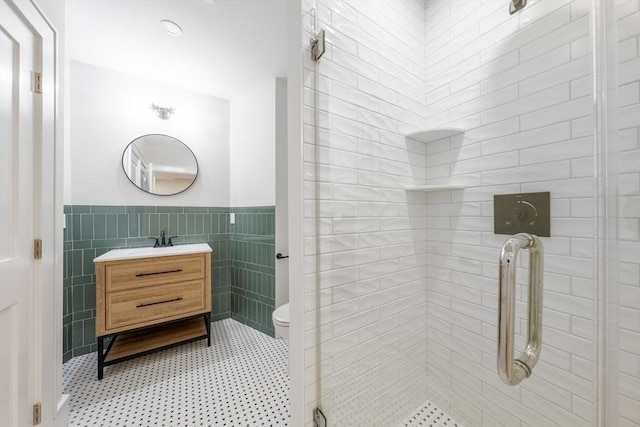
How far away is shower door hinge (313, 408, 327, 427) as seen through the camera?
100 centimetres

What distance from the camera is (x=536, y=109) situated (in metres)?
1.01

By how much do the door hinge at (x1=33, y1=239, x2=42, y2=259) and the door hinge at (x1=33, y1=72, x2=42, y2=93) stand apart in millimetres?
681

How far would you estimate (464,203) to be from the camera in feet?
4.10

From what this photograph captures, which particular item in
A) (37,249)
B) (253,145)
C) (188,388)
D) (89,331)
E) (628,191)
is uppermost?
(253,145)

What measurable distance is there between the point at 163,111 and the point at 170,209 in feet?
3.14

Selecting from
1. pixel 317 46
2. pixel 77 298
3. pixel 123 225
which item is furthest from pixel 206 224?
pixel 317 46

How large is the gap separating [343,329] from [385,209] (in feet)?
1.94

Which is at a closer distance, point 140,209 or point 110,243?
point 110,243

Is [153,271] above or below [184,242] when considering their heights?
below

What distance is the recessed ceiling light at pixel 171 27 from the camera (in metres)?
1.69

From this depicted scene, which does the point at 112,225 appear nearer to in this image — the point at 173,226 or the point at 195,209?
the point at 173,226

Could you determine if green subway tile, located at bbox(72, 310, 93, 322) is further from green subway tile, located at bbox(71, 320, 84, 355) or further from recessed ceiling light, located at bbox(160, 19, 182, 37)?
recessed ceiling light, located at bbox(160, 19, 182, 37)

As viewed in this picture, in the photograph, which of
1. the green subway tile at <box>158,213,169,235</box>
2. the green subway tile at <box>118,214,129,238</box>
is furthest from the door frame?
the green subway tile at <box>158,213,169,235</box>

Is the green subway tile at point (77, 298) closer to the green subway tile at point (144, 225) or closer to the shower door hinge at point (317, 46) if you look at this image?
the green subway tile at point (144, 225)
